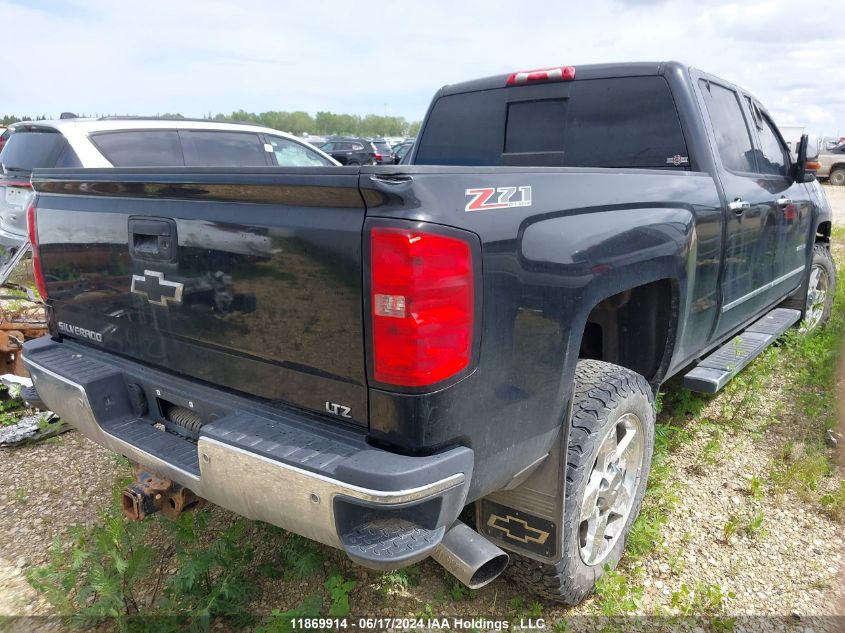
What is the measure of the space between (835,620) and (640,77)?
262 centimetres

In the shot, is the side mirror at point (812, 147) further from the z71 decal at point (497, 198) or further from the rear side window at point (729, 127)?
the z71 decal at point (497, 198)

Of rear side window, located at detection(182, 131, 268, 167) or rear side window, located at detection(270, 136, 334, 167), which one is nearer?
rear side window, located at detection(182, 131, 268, 167)

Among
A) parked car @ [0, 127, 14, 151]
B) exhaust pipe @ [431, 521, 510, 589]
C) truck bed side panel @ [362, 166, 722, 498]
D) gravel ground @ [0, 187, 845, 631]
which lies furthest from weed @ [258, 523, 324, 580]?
parked car @ [0, 127, 14, 151]

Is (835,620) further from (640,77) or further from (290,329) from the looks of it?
(640,77)

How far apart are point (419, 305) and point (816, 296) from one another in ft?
17.8

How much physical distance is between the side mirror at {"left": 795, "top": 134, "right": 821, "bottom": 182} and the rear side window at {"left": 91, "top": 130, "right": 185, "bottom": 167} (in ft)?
18.0

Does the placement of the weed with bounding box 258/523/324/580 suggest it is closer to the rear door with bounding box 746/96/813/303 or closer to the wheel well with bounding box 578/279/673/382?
the wheel well with bounding box 578/279/673/382

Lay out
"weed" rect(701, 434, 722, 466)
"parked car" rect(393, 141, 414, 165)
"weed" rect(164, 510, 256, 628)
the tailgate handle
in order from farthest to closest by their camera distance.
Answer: "parked car" rect(393, 141, 414, 165), "weed" rect(701, 434, 722, 466), "weed" rect(164, 510, 256, 628), the tailgate handle

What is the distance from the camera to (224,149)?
7.41 meters

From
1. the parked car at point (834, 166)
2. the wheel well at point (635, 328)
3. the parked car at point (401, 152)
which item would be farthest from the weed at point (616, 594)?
the parked car at point (834, 166)

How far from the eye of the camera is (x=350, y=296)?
1726mm

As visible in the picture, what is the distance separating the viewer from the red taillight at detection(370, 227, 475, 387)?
1.62 metres

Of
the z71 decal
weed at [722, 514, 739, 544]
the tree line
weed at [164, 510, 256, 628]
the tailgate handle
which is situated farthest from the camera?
the tree line

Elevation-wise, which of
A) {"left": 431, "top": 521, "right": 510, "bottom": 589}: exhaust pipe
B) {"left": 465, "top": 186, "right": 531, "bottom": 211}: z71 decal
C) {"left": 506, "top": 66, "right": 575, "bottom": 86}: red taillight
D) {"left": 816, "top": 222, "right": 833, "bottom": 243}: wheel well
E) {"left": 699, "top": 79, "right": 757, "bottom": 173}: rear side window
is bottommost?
{"left": 431, "top": 521, "right": 510, "bottom": 589}: exhaust pipe
